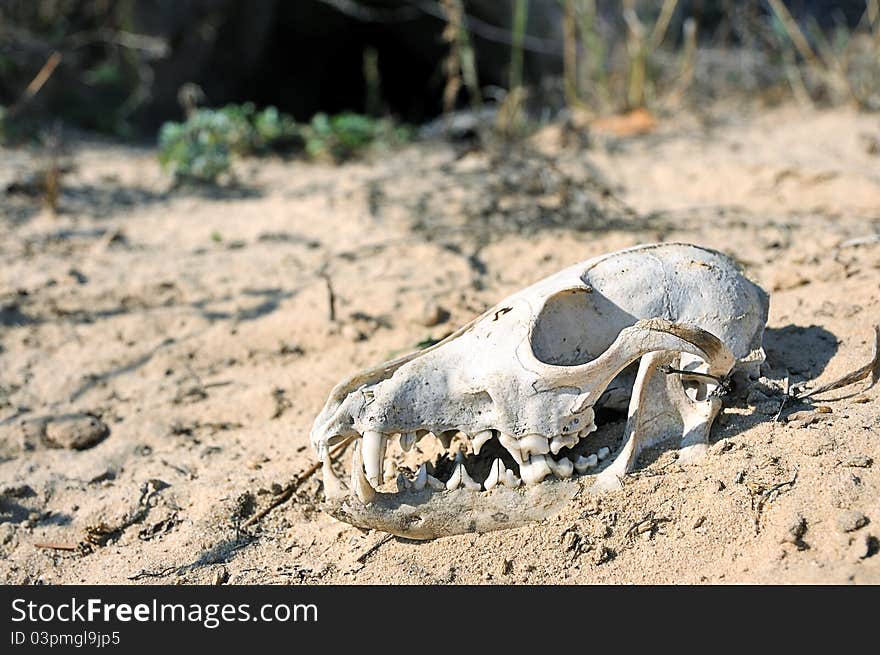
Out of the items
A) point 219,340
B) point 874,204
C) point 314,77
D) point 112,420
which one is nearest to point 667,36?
point 314,77

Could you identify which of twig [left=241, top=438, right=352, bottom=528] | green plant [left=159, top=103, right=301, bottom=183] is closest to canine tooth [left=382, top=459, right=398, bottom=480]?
twig [left=241, top=438, right=352, bottom=528]

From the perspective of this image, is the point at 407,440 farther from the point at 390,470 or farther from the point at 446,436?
the point at 390,470

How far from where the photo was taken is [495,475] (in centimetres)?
242

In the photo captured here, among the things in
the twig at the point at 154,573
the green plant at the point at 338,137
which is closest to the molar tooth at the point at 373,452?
the twig at the point at 154,573

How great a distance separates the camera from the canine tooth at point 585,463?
8.10 ft

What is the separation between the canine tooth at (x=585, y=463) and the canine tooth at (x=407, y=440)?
0.45m

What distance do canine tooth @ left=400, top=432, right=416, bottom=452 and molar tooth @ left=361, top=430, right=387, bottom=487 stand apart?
0.15ft

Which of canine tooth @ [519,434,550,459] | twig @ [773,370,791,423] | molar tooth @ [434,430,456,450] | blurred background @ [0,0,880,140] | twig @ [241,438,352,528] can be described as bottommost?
twig @ [241,438,352,528]

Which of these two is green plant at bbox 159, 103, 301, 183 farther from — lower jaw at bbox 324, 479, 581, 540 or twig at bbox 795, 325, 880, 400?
twig at bbox 795, 325, 880, 400

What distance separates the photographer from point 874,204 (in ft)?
14.2

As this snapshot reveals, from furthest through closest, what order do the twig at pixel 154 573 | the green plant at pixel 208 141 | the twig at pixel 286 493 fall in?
1. the green plant at pixel 208 141
2. the twig at pixel 286 493
3. the twig at pixel 154 573

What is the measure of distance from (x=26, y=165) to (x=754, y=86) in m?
5.05

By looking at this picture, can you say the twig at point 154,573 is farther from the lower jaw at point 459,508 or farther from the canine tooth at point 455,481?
the canine tooth at point 455,481

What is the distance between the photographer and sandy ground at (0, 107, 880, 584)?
238 centimetres
